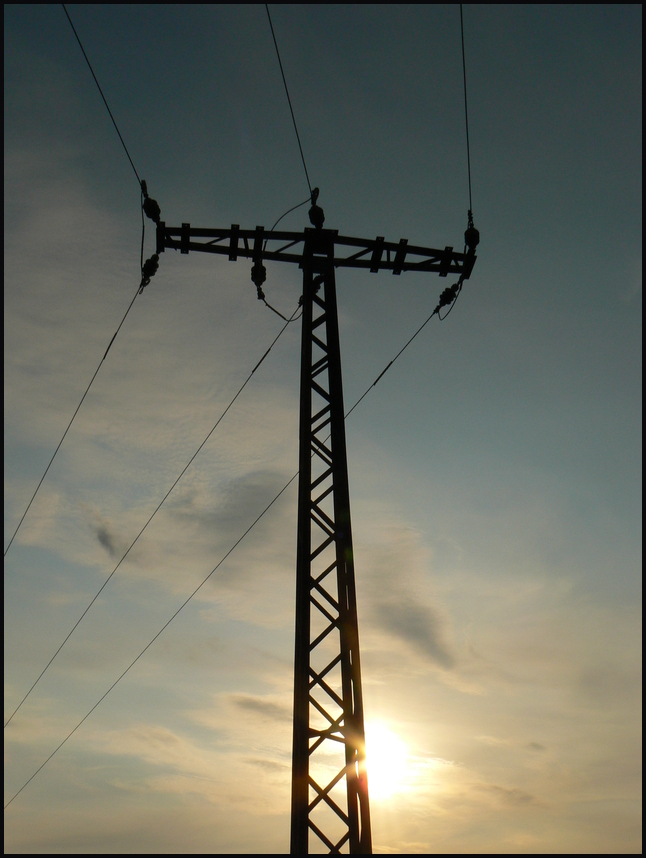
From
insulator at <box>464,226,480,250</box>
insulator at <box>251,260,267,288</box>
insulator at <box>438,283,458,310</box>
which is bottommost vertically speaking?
insulator at <box>251,260,267,288</box>

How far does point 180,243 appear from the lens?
11000 mm

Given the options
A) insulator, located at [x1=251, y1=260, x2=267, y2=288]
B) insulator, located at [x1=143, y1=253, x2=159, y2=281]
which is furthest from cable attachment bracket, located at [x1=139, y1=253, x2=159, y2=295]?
insulator, located at [x1=251, y1=260, x2=267, y2=288]

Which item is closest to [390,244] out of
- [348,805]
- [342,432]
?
[342,432]

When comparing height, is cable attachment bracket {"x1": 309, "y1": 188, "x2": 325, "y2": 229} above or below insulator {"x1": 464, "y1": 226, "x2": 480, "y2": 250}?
below

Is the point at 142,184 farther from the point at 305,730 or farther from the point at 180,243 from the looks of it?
the point at 305,730

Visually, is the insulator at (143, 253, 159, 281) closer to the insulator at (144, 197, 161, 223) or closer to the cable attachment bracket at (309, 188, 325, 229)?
the insulator at (144, 197, 161, 223)

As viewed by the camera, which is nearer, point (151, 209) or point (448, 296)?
point (151, 209)

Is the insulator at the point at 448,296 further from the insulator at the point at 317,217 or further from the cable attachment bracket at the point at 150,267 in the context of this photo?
the cable attachment bracket at the point at 150,267

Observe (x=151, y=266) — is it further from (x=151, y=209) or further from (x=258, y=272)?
(x=258, y=272)

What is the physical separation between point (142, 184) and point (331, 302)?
3.72 m

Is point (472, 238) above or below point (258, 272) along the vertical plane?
above

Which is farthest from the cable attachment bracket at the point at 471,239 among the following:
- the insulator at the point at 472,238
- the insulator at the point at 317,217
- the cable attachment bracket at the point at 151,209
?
the cable attachment bracket at the point at 151,209

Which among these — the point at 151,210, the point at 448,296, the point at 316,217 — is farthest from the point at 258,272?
the point at 448,296

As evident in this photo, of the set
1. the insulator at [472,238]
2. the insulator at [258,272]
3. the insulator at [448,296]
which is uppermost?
the insulator at [472,238]
